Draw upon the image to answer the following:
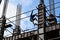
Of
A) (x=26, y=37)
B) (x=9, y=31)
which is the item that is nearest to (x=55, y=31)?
(x=26, y=37)

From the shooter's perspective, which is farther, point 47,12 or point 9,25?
point 9,25

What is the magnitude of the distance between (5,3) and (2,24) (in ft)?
8.54

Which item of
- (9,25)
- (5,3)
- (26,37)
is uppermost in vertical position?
(5,3)

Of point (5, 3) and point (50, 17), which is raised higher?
point (5, 3)

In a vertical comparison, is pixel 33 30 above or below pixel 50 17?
below

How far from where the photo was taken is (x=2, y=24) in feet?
58.9

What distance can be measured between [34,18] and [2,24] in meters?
4.00

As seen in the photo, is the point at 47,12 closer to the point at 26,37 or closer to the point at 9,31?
the point at 26,37

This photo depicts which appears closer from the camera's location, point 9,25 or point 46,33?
point 46,33

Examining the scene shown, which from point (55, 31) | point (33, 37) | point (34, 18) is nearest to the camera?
point (55, 31)

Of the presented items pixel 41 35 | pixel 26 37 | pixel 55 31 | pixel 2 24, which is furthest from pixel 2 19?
pixel 55 31

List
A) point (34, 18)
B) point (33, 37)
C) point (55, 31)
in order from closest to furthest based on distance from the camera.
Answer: point (55, 31) → point (33, 37) → point (34, 18)

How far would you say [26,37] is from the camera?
16.9 m

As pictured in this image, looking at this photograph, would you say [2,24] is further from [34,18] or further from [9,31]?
[34,18]
